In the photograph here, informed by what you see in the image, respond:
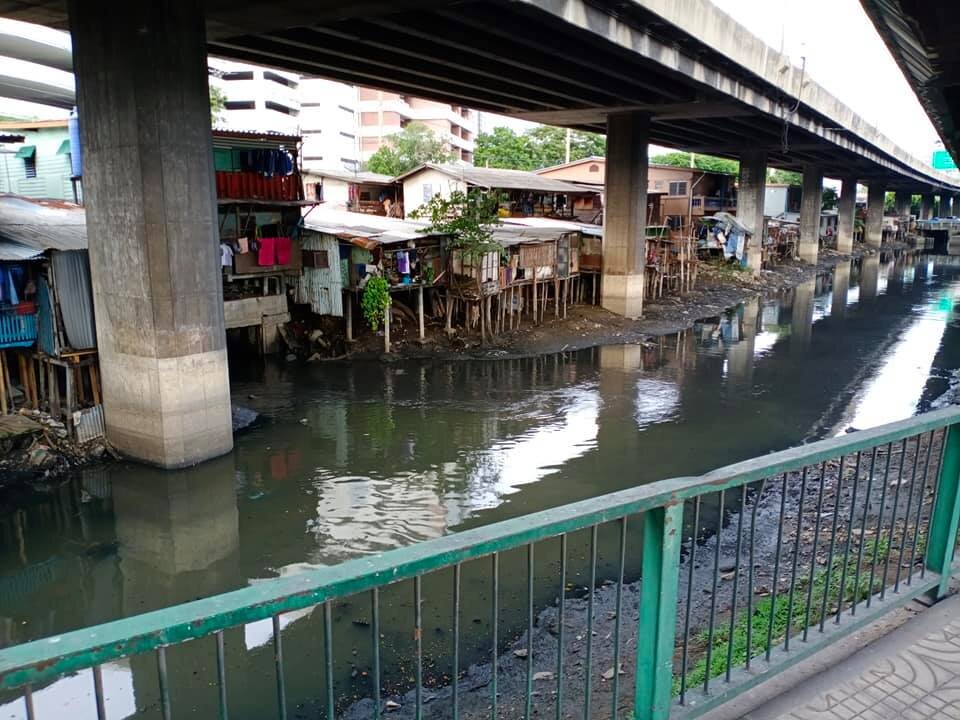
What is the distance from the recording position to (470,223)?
69.2 feet

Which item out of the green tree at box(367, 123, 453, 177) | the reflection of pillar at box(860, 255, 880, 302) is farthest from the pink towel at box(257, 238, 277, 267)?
the green tree at box(367, 123, 453, 177)

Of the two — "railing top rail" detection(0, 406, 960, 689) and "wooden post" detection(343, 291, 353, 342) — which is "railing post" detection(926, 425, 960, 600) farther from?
"wooden post" detection(343, 291, 353, 342)

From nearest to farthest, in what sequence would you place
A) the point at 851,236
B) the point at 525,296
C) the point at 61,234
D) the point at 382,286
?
the point at 61,234
the point at 382,286
the point at 525,296
the point at 851,236

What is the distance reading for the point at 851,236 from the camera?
62750mm

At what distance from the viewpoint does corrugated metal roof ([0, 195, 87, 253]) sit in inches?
494

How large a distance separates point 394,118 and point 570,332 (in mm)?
47384

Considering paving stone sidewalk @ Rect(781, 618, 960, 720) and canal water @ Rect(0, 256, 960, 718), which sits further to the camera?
canal water @ Rect(0, 256, 960, 718)

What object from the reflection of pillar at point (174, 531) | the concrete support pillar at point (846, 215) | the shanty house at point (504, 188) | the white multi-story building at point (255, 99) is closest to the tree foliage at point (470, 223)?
the shanty house at point (504, 188)

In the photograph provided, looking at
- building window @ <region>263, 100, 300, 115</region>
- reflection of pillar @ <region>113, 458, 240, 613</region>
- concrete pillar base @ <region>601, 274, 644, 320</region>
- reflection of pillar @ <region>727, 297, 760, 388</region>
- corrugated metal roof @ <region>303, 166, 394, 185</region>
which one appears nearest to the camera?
reflection of pillar @ <region>113, 458, 240, 613</region>

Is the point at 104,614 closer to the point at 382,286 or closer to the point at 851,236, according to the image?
the point at 382,286

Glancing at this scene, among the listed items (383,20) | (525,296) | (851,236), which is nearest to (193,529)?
(383,20)

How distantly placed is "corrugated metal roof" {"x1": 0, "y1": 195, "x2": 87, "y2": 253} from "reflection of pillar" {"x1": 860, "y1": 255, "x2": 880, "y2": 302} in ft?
107

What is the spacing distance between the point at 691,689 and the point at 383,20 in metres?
14.2

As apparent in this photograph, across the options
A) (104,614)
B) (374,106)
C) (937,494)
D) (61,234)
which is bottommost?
(104,614)
